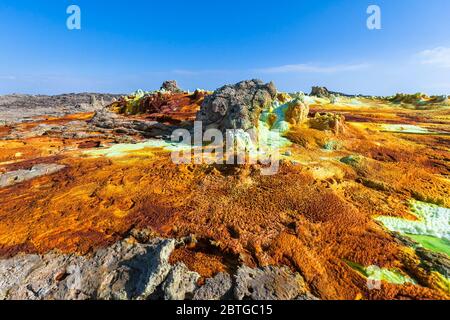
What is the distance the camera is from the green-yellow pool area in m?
7.58

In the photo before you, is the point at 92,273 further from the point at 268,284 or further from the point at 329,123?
the point at 329,123

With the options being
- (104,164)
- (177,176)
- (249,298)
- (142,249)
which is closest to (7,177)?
(104,164)

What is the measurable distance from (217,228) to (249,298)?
2.65 m

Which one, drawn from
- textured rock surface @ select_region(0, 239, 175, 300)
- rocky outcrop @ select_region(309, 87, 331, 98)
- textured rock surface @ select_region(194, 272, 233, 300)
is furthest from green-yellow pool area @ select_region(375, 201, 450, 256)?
rocky outcrop @ select_region(309, 87, 331, 98)

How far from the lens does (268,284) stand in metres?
5.93

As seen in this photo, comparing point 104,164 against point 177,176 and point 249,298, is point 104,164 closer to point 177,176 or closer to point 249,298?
point 177,176

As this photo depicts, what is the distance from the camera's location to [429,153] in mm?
15859

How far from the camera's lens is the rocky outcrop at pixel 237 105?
57.5 feet

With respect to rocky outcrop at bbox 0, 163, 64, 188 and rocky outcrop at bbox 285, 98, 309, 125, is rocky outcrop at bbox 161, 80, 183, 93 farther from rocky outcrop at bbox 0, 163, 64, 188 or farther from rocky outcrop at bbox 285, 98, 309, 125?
rocky outcrop at bbox 0, 163, 64, 188

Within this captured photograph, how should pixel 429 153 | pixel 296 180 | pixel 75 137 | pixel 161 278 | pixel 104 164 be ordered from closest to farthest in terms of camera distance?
pixel 161 278, pixel 296 180, pixel 104 164, pixel 429 153, pixel 75 137

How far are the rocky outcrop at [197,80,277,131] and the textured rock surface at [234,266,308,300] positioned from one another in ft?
38.2

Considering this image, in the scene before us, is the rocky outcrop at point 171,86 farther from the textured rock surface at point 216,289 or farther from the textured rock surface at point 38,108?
the textured rock surface at point 216,289

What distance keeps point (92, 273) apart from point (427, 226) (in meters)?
9.63
